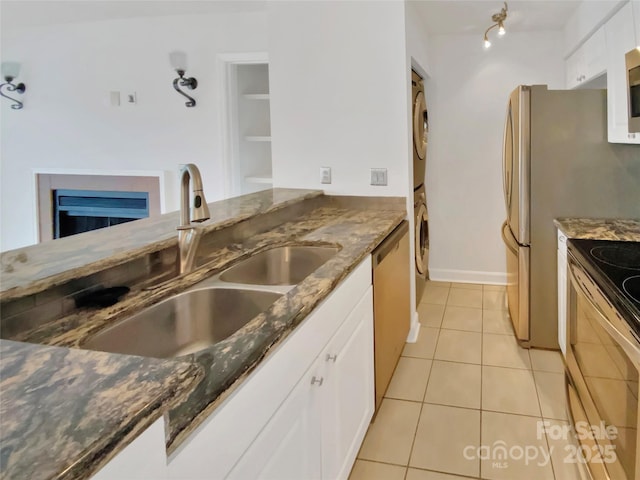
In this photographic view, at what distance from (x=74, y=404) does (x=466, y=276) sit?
4.25 metres

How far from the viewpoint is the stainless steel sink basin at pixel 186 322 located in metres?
1.33

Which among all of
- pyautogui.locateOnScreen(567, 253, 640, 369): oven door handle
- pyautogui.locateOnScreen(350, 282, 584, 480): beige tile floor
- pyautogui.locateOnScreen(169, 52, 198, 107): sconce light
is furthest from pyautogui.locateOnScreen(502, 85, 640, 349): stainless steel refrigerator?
pyautogui.locateOnScreen(169, 52, 198, 107): sconce light

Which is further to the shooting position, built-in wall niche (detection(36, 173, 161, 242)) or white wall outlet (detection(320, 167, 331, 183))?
built-in wall niche (detection(36, 173, 161, 242))

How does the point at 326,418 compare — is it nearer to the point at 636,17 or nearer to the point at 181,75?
the point at 636,17

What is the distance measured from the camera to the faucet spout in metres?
1.62

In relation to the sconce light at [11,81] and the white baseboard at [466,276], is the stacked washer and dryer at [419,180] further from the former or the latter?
the sconce light at [11,81]

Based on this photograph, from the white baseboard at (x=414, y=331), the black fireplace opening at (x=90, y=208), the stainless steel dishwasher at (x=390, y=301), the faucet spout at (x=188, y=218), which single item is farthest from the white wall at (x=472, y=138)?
the faucet spout at (x=188, y=218)

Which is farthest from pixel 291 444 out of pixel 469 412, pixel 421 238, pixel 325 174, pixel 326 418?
pixel 421 238

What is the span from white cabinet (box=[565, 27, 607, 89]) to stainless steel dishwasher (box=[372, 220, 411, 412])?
4.79 ft

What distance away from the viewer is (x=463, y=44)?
13.7 feet

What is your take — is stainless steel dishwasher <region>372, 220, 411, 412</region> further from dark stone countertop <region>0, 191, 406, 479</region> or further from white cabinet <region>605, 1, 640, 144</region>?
white cabinet <region>605, 1, 640, 144</region>

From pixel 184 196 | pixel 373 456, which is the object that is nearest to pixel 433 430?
pixel 373 456

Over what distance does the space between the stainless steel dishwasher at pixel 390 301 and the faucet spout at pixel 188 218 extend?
82 cm

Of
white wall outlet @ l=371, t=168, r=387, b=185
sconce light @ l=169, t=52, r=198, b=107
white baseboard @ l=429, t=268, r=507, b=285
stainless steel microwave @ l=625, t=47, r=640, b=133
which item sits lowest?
white baseboard @ l=429, t=268, r=507, b=285
